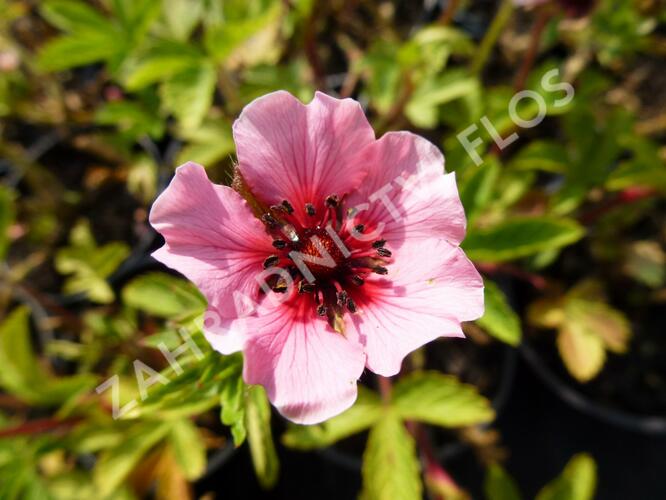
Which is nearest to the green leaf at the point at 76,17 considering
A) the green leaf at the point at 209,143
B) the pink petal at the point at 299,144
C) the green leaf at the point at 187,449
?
the green leaf at the point at 209,143

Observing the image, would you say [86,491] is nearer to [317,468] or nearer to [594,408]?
[317,468]

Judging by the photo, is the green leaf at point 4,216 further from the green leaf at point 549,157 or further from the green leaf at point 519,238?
the green leaf at point 549,157

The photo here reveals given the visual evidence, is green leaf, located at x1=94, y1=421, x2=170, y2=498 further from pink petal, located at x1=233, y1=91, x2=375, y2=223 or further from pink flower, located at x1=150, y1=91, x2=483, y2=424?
pink petal, located at x1=233, y1=91, x2=375, y2=223

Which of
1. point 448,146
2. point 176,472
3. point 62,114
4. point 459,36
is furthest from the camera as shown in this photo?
point 62,114

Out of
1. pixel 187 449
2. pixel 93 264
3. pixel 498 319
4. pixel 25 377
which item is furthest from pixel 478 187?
pixel 25 377

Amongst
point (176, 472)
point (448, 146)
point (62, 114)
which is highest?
point (62, 114)

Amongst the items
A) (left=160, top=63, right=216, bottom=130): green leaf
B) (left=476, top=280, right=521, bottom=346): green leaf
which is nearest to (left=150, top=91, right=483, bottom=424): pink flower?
(left=476, top=280, right=521, bottom=346): green leaf

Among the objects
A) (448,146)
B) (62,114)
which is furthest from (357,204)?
(62,114)
